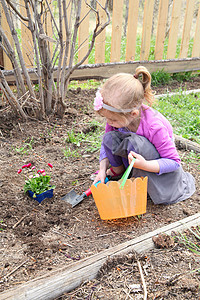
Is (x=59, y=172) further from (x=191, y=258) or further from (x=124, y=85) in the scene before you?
(x=191, y=258)

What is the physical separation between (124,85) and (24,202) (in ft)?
3.33

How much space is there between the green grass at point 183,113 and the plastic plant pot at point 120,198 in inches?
56.3

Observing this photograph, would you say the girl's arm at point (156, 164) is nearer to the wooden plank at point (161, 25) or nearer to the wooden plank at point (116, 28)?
the wooden plank at point (116, 28)

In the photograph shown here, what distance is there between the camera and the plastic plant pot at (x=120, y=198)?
1795mm

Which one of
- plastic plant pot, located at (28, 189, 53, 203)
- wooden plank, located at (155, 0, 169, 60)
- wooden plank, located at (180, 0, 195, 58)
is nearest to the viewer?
plastic plant pot, located at (28, 189, 53, 203)

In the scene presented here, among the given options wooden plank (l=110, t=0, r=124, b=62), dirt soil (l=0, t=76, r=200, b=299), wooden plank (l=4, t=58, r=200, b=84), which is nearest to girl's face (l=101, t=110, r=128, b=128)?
dirt soil (l=0, t=76, r=200, b=299)

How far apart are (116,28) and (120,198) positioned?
3347 mm

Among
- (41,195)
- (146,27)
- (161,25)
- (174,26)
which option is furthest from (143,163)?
(174,26)

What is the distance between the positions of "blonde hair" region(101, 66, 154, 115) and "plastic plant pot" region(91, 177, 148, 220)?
451mm

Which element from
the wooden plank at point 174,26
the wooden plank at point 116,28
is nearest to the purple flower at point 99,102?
the wooden plank at point 116,28

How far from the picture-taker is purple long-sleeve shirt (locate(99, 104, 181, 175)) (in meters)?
1.92

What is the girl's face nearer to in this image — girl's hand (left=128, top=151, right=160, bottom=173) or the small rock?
girl's hand (left=128, top=151, right=160, bottom=173)

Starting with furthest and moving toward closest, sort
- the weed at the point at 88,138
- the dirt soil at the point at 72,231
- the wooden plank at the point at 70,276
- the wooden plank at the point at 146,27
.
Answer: the wooden plank at the point at 146,27 → the weed at the point at 88,138 → the dirt soil at the point at 72,231 → the wooden plank at the point at 70,276

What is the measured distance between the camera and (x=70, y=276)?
1.41 meters
